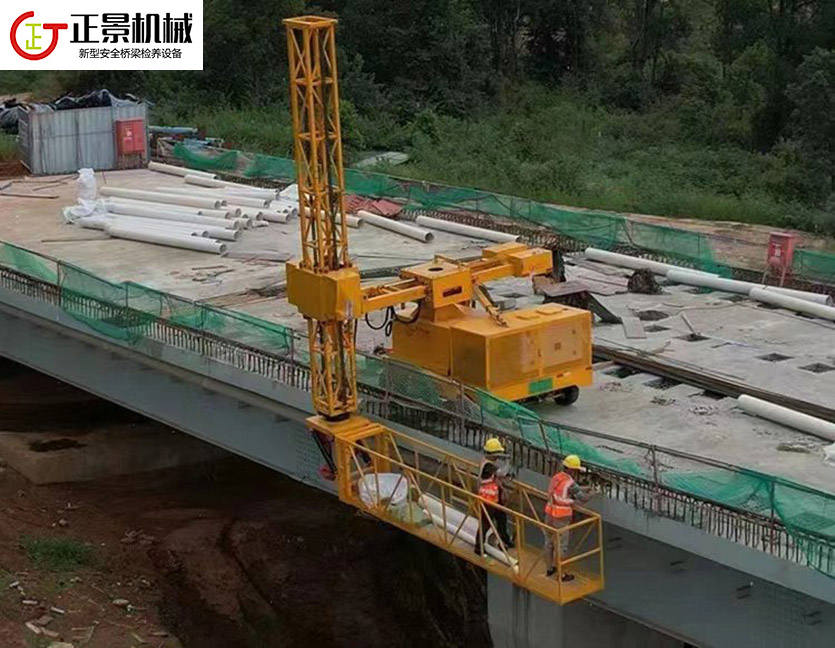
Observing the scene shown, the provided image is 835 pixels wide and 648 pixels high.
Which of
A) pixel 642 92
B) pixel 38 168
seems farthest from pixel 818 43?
pixel 38 168

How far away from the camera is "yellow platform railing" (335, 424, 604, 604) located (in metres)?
17.5

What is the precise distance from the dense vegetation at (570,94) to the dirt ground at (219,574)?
18.2m

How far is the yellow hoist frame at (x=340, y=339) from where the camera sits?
1925 centimetres

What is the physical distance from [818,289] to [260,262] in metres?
11.7

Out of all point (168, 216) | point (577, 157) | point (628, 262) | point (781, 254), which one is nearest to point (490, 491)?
point (781, 254)

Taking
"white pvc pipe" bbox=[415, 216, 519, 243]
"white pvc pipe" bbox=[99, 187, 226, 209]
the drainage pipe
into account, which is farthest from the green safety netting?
the drainage pipe

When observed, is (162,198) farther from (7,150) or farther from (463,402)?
(463,402)

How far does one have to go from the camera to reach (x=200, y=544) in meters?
27.8

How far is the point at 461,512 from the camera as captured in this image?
18938mm

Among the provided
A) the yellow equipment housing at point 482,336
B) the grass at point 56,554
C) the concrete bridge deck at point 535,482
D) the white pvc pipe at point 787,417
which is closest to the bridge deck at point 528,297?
the white pvc pipe at point 787,417

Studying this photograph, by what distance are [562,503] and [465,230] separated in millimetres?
17144

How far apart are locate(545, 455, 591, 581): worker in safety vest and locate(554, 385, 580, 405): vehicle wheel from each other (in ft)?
14.2

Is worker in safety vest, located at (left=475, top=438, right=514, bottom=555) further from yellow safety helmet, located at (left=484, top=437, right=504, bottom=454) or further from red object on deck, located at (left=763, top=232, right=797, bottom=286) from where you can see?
red object on deck, located at (left=763, top=232, right=797, bottom=286)

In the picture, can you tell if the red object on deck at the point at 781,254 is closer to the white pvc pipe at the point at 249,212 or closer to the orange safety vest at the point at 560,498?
the white pvc pipe at the point at 249,212
